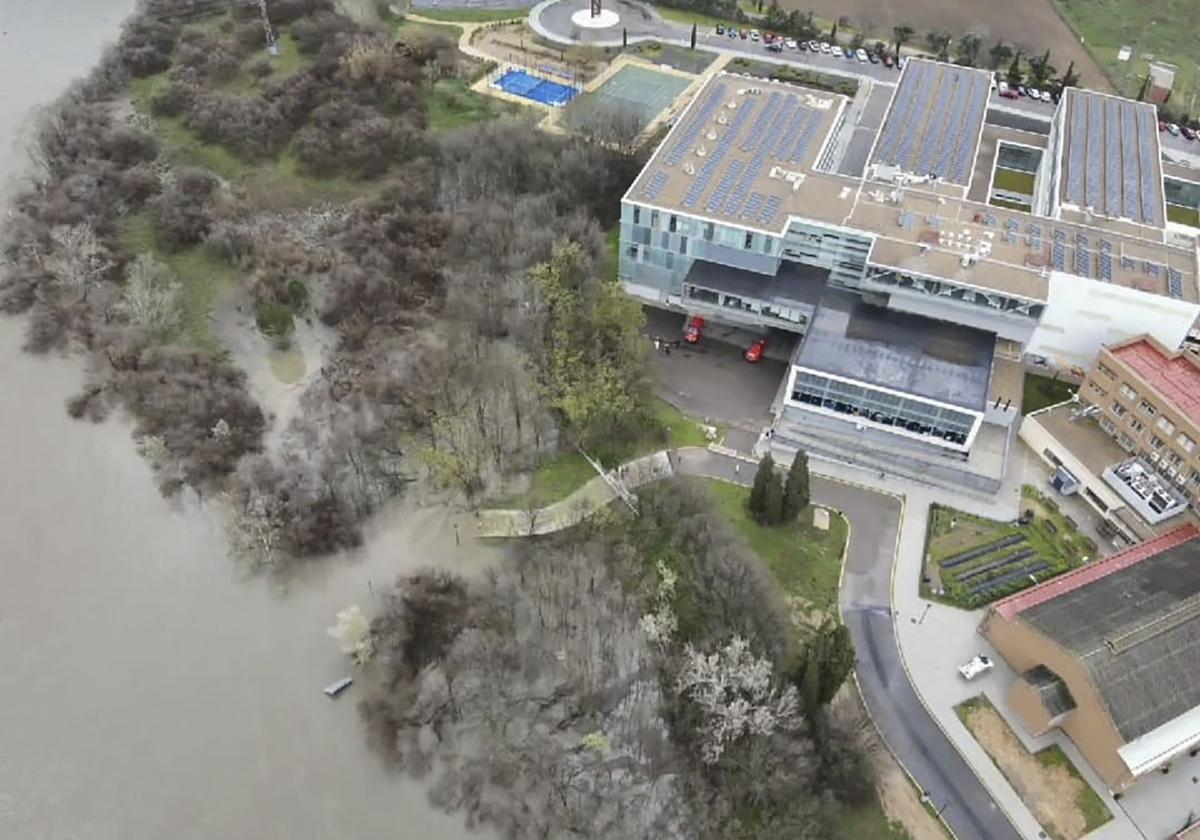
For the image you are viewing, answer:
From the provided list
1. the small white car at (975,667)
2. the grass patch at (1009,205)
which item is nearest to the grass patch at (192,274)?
the small white car at (975,667)

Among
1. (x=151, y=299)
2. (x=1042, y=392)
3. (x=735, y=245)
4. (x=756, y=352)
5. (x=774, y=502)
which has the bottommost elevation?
(x=1042, y=392)

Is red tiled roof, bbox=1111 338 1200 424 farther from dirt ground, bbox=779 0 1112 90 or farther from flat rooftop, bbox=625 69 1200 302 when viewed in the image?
dirt ground, bbox=779 0 1112 90

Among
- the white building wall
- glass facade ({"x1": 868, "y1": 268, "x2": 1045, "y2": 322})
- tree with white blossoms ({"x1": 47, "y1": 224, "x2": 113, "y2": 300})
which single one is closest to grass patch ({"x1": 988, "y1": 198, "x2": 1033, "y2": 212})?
the white building wall

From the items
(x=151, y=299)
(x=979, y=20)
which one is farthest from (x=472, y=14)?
(x=979, y=20)

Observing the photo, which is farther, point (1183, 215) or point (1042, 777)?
point (1183, 215)

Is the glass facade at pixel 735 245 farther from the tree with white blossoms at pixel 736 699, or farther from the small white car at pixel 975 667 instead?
the tree with white blossoms at pixel 736 699

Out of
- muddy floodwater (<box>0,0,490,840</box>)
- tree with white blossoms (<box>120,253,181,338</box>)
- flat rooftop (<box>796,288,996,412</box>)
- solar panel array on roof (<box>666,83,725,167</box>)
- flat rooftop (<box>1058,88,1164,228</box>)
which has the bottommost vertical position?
muddy floodwater (<box>0,0,490,840</box>)

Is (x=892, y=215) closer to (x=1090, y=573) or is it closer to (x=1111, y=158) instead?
(x=1111, y=158)
